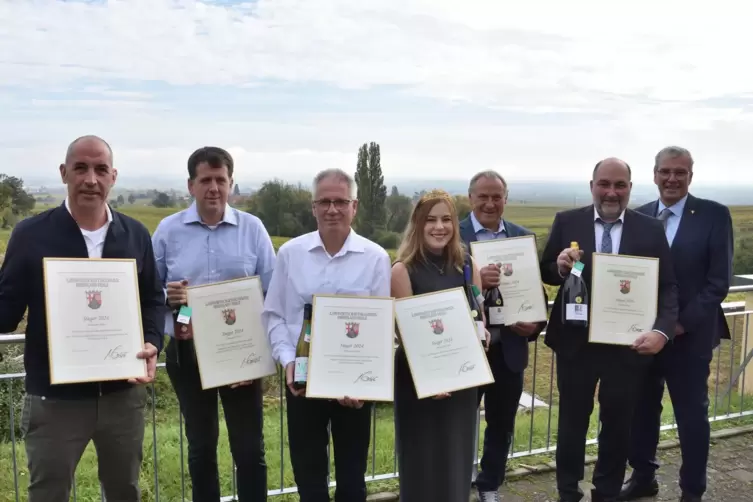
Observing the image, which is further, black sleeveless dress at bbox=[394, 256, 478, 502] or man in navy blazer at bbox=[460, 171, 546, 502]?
man in navy blazer at bbox=[460, 171, 546, 502]

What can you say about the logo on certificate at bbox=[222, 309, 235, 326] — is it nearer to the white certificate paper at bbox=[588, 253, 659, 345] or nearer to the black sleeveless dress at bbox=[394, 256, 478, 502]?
the black sleeveless dress at bbox=[394, 256, 478, 502]

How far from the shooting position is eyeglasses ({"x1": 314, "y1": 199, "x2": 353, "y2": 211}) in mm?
2818

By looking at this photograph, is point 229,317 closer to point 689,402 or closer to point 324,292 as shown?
point 324,292

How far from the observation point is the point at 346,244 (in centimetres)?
287

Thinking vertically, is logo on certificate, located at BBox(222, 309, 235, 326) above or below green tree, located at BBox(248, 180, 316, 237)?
below

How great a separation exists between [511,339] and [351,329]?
1.26 metres

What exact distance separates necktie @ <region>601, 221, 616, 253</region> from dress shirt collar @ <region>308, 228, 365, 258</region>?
1600mm

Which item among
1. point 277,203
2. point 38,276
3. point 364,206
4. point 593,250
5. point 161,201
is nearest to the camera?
point 38,276

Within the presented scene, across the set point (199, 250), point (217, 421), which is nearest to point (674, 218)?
point (199, 250)

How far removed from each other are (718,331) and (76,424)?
386cm

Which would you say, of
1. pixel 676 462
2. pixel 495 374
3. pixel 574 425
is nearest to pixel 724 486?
pixel 676 462

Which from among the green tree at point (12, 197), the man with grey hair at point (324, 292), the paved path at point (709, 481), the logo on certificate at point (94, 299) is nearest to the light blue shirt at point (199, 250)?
the man with grey hair at point (324, 292)

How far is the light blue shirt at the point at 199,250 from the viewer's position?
3.17m

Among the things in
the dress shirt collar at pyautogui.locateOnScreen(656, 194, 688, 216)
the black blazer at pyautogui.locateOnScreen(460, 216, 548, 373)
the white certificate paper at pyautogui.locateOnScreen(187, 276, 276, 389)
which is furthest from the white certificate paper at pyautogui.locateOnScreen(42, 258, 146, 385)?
the dress shirt collar at pyautogui.locateOnScreen(656, 194, 688, 216)
